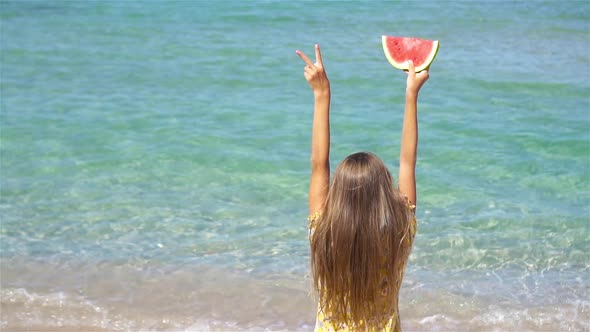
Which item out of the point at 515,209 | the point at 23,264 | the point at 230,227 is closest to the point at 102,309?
the point at 23,264

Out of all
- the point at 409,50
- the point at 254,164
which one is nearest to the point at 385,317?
the point at 409,50

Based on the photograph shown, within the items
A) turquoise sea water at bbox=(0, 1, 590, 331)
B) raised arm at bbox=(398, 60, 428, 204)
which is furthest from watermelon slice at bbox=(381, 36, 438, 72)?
turquoise sea water at bbox=(0, 1, 590, 331)

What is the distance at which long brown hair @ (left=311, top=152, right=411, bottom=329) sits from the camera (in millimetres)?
2678

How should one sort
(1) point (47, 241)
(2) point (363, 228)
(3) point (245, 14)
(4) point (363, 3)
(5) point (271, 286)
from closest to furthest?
(2) point (363, 228) → (5) point (271, 286) → (1) point (47, 241) → (3) point (245, 14) → (4) point (363, 3)

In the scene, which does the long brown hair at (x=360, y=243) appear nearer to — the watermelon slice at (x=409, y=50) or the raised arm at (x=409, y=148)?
the raised arm at (x=409, y=148)

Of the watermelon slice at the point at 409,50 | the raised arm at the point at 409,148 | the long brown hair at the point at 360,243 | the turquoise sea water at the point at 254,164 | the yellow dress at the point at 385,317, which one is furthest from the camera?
the turquoise sea water at the point at 254,164

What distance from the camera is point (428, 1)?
55.6ft

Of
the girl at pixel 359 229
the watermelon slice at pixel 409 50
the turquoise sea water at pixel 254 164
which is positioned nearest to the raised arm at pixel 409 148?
the girl at pixel 359 229

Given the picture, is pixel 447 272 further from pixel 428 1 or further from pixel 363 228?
pixel 428 1

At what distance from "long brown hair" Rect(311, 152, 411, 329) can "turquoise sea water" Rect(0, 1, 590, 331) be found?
223 cm

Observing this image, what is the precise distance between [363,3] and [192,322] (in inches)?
486

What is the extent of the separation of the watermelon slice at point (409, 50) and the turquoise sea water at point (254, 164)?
1.96 meters

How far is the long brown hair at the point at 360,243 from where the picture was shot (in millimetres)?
2678

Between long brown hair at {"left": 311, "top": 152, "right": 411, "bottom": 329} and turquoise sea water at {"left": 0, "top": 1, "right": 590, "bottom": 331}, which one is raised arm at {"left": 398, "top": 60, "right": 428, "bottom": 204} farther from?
turquoise sea water at {"left": 0, "top": 1, "right": 590, "bottom": 331}
